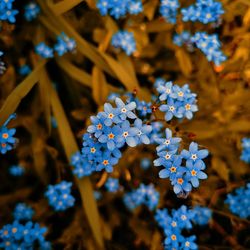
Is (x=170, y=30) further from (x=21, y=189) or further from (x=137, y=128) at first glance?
(x=21, y=189)

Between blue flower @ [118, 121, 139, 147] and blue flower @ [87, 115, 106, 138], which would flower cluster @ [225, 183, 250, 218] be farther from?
blue flower @ [87, 115, 106, 138]

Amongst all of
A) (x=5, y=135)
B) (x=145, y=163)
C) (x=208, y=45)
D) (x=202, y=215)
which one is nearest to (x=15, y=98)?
(x=5, y=135)

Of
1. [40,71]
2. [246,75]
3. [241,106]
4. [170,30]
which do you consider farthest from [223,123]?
[40,71]

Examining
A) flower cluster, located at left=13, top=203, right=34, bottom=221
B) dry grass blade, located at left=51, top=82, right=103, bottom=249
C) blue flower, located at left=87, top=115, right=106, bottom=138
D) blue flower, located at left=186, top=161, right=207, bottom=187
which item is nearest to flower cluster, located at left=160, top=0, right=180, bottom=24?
dry grass blade, located at left=51, top=82, right=103, bottom=249

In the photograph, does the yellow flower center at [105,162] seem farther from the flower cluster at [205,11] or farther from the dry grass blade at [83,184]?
the flower cluster at [205,11]

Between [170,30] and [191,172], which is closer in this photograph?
[191,172]
